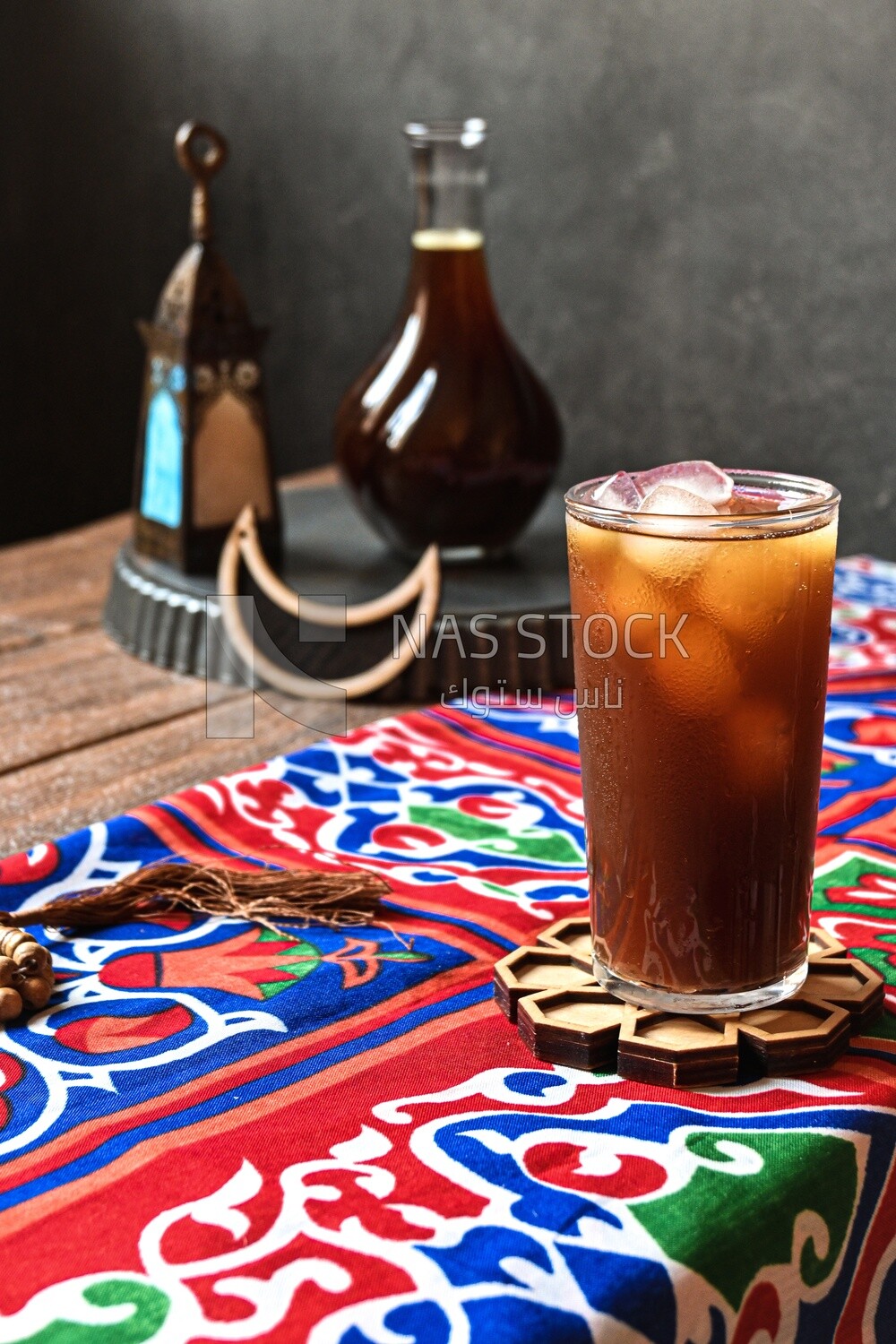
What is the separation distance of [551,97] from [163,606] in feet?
3.23

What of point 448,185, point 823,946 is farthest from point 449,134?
point 823,946

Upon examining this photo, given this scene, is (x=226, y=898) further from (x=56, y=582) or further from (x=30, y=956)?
(x=56, y=582)

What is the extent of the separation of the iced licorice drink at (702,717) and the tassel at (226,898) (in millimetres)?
165

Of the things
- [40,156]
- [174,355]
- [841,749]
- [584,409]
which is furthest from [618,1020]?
[40,156]

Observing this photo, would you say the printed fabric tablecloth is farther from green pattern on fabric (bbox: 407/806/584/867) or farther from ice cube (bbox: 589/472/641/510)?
ice cube (bbox: 589/472/641/510)

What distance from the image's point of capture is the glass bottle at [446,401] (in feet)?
3.86

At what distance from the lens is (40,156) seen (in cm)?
223

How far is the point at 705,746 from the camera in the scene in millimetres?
575

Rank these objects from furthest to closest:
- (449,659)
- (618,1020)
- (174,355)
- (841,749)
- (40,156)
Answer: (40,156), (174,355), (449,659), (841,749), (618,1020)

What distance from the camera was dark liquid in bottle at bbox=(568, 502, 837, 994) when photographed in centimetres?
56

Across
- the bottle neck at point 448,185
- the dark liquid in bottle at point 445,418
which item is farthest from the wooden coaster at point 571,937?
the bottle neck at point 448,185

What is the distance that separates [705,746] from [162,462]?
0.78 m

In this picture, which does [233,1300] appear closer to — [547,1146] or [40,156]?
[547,1146]

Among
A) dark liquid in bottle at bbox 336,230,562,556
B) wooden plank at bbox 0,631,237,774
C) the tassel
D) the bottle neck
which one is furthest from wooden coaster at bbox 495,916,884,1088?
the bottle neck
